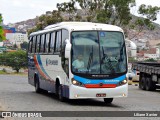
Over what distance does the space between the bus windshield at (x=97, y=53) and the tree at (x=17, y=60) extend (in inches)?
3592

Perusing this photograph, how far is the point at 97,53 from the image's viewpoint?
1897cm

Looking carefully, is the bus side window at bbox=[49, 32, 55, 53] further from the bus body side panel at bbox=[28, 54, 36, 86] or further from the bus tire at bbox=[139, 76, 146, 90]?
the bus tire at bbox=[139, 76, 146, 90]

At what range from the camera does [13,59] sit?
4552 inches

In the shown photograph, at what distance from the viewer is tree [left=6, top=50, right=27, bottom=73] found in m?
113

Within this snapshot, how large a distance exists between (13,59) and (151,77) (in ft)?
282

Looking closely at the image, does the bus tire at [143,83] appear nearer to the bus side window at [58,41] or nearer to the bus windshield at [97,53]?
the bus side window at [58,41]

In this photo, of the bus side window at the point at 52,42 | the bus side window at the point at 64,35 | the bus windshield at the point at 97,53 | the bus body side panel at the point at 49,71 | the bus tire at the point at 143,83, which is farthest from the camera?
the bus tire at the point at 143,83

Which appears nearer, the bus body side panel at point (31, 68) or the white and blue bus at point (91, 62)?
the white and blue bus at point (91, 62)

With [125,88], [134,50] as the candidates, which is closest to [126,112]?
[125,88]

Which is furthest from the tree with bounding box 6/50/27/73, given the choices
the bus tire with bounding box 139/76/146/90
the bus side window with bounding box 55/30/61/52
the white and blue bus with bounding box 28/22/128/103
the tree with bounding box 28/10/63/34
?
the white and blue bus with bounding box 28/22/128/103

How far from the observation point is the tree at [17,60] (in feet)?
Answer: 371

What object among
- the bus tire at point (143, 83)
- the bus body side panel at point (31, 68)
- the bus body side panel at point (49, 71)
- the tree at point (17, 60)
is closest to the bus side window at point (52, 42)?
the bus body side panel at point (49, 71)

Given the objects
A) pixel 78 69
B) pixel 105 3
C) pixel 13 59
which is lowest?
pixel 13 59

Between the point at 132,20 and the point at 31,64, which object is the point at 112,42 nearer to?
the point at 31,64
